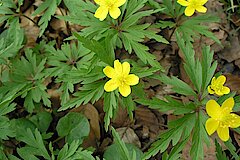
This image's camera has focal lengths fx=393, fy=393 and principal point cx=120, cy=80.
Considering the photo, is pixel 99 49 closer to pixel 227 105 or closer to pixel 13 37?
pixel 227 105

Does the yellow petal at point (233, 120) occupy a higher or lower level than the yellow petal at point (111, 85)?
lower

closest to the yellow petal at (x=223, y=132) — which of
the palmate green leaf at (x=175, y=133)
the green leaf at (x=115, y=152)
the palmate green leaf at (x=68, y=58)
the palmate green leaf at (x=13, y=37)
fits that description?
the palmate green leaf at (x=175, y=133)

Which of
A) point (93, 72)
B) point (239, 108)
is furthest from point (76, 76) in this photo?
point (239, 108)

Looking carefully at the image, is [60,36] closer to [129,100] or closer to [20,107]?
[20,107]

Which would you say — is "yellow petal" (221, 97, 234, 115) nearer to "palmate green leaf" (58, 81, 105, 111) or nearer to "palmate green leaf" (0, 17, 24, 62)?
"palmate green leaf" (58, 81, 105, 111)

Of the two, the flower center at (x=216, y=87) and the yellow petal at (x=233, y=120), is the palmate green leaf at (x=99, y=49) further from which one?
the yellow petal at (x=233, y=120)

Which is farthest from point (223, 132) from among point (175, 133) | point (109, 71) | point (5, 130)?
point (5, 130)

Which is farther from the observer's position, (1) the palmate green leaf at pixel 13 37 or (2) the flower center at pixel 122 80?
(1) the palmate green leaf at pixel 13 37
